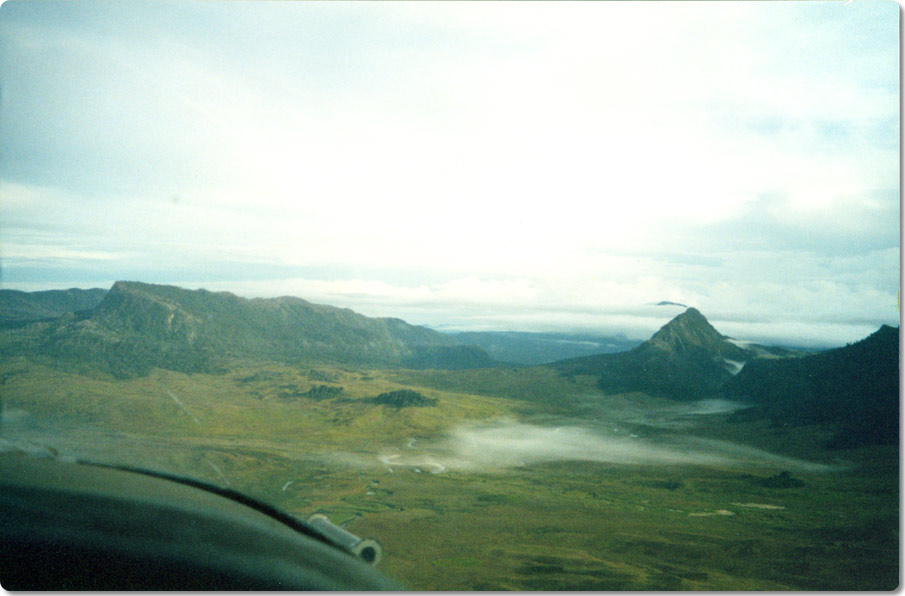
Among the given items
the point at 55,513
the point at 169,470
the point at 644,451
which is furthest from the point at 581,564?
the point at 644,451

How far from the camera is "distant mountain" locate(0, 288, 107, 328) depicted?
43.8 feet

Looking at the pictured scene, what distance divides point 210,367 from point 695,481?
1557 cm

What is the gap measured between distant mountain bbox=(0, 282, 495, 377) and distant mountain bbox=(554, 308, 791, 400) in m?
6.40

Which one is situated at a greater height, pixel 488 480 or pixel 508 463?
pixel 488 480

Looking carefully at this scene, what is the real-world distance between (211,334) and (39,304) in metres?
5.27

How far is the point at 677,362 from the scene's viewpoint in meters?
19.0

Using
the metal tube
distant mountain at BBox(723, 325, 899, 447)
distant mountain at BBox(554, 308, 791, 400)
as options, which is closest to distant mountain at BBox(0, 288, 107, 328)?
the metal tube

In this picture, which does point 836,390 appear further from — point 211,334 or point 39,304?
point 39,304

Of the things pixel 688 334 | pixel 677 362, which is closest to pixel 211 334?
pixel 688 334

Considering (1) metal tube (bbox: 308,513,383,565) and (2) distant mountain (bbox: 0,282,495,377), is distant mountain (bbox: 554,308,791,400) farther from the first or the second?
(1) metal tube (bbox: 308,513,383,565)

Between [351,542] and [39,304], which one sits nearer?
[351,542]

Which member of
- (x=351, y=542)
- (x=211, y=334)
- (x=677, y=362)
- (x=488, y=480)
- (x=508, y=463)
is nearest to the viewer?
(x=351, y=542)

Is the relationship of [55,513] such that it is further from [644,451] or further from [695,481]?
[644,451]

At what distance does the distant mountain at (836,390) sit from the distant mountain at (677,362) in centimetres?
71
